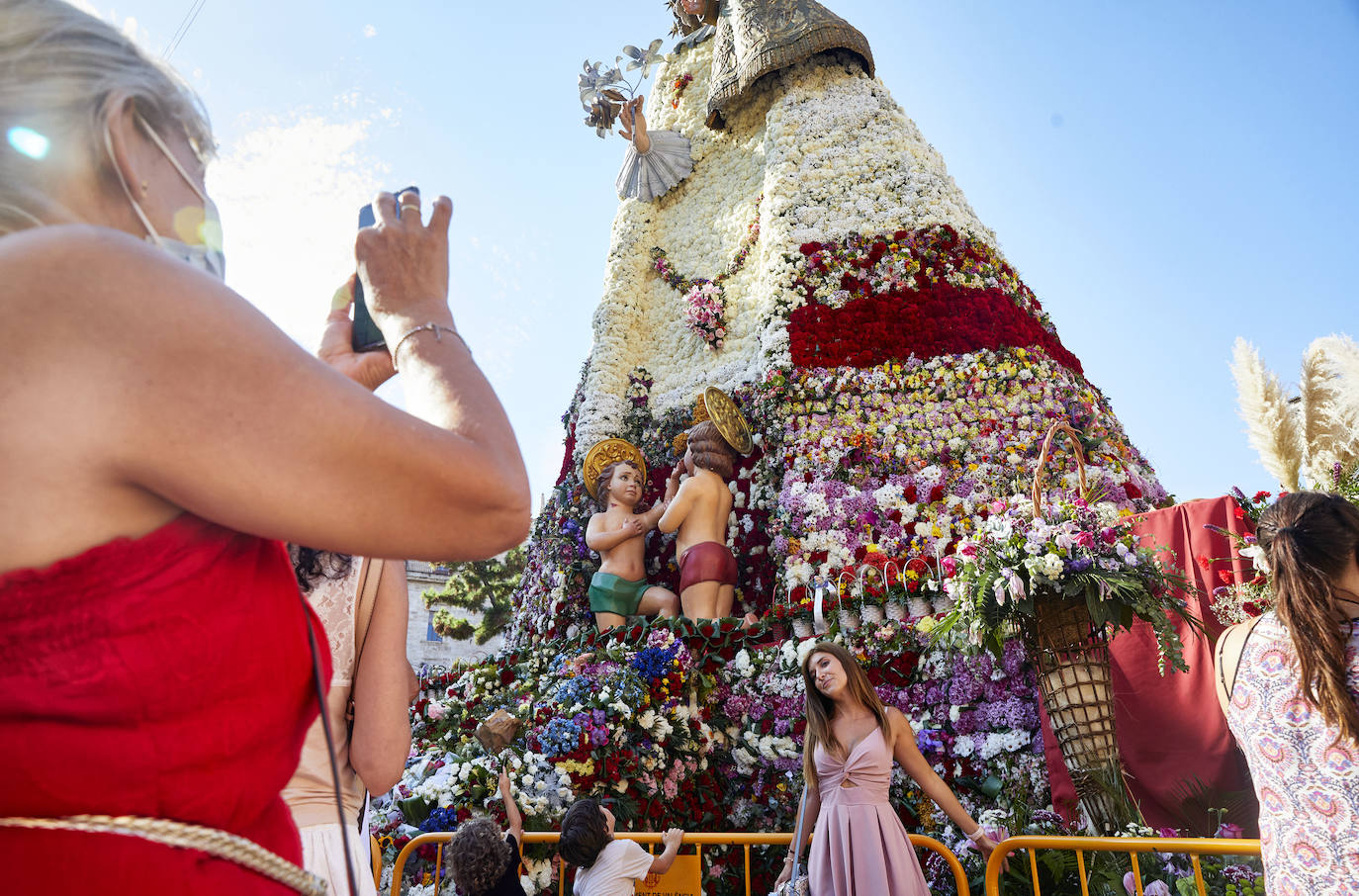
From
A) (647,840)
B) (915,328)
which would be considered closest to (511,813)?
(647,840)

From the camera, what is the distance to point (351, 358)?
1.15m

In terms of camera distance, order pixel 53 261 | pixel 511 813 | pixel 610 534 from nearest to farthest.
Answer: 1. pixel 53 261
2. pixel 511 813
3. pixel 610 534

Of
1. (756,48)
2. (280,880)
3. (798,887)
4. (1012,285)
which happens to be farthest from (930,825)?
(756,48)

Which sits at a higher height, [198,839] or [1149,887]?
[198,839]

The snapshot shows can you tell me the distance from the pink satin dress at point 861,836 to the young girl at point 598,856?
80 centimetres

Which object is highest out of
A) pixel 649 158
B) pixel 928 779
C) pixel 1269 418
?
pixel 649 158

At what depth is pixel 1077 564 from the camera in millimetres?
4129

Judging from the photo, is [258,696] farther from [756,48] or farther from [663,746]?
[756,48]

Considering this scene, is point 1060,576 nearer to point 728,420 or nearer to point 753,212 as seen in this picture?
point 728,420

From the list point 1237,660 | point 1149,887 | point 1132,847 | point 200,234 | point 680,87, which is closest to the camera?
point 200,234

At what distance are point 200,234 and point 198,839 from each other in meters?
0.62

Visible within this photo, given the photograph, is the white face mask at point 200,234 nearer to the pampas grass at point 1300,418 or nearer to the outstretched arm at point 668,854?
the outstretched arm at point 668,854

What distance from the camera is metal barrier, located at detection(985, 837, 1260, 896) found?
2871mm

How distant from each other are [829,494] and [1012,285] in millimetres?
3187
